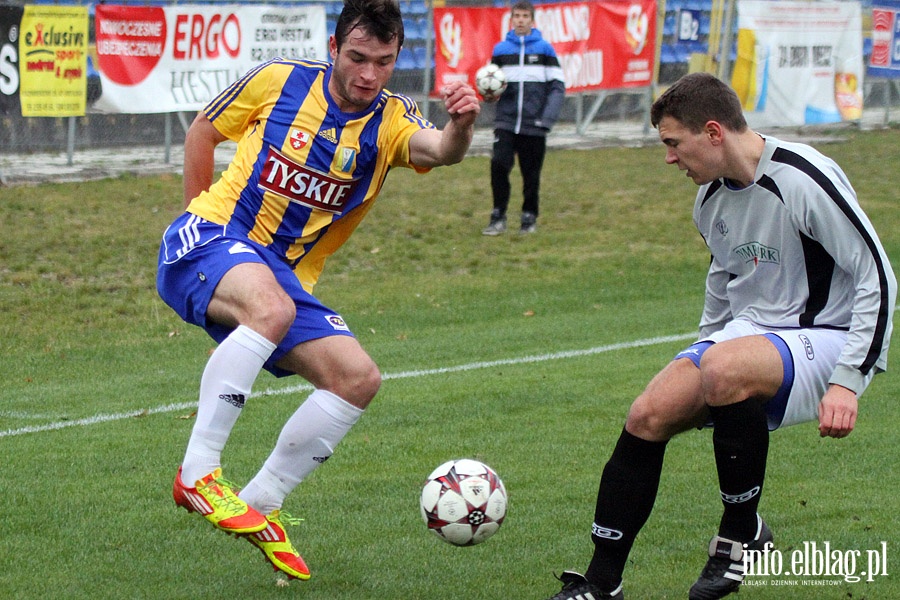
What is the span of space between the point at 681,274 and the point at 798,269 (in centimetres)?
667

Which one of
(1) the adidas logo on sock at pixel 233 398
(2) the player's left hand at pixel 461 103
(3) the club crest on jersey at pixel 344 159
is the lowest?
(1) the adidas logo on sock at pixel 233 398

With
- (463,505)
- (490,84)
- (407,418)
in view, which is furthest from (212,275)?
(490,84)

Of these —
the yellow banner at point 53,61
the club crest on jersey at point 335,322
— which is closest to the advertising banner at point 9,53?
the yellow banner at point 53,61

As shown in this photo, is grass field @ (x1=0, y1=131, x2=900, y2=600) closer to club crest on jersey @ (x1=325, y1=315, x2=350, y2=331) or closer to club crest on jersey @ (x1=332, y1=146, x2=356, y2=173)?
club crest on jersey @ (x1=325, y1=315, x2=350, y2=331)

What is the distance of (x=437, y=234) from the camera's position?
11836 mm

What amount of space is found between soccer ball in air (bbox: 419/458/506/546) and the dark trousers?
771 cm

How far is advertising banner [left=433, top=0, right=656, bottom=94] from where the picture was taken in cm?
1653

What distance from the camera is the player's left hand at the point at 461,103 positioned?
4371 millimetres

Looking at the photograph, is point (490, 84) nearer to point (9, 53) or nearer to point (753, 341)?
point (753, 341)

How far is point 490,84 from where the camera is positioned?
21.0ft

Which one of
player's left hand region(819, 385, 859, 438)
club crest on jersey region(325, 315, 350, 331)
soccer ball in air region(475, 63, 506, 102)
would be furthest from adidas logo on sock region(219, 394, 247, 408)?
soccer ball in air region(475, 63, 506, 102)

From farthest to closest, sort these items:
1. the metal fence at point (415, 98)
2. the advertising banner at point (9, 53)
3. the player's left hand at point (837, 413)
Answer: the metal fence at point (415, 98)
the advertising banner at point (9, 53)
the player's left hand at point (837, 413)

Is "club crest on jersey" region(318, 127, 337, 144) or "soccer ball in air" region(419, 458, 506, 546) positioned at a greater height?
"club crest on jersey" region(318, 127, 337, 144)

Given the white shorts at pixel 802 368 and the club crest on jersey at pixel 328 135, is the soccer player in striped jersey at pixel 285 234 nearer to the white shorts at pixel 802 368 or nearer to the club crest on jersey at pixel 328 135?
the club crest on jersey at pixel 328 135
